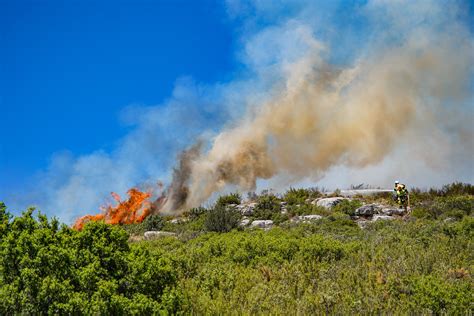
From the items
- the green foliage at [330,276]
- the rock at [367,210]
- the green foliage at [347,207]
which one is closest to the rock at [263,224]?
the green foliage at [347,207]

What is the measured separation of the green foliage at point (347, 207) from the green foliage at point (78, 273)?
2085 cm

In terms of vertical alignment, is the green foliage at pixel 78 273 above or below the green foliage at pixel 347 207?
below

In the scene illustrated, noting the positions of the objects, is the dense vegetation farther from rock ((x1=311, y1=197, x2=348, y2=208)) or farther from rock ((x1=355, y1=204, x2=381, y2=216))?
rock ((x1=311, y1=197, x2=348, y2=208))

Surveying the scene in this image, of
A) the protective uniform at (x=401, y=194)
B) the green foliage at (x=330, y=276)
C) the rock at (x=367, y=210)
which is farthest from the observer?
the protective uniform at (x=401, y=194)

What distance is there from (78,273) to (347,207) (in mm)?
22299

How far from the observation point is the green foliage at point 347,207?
85.9ft

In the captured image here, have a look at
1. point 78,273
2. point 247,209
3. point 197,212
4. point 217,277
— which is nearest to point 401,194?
point 247,209

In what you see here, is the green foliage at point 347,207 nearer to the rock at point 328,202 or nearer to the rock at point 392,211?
the rock at point 328,202

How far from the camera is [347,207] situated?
2659cm

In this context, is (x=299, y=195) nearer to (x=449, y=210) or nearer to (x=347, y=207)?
(x=347, y=207)

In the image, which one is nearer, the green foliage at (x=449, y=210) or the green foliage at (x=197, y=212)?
the green foliage at (x=449, y=210)

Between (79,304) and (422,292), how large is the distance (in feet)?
17.4

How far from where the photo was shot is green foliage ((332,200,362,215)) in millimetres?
26188

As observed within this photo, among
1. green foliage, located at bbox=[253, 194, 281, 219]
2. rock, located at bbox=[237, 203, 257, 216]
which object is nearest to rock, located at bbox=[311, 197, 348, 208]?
green foliage, located at bbox=[253, 194, 281, 219]
